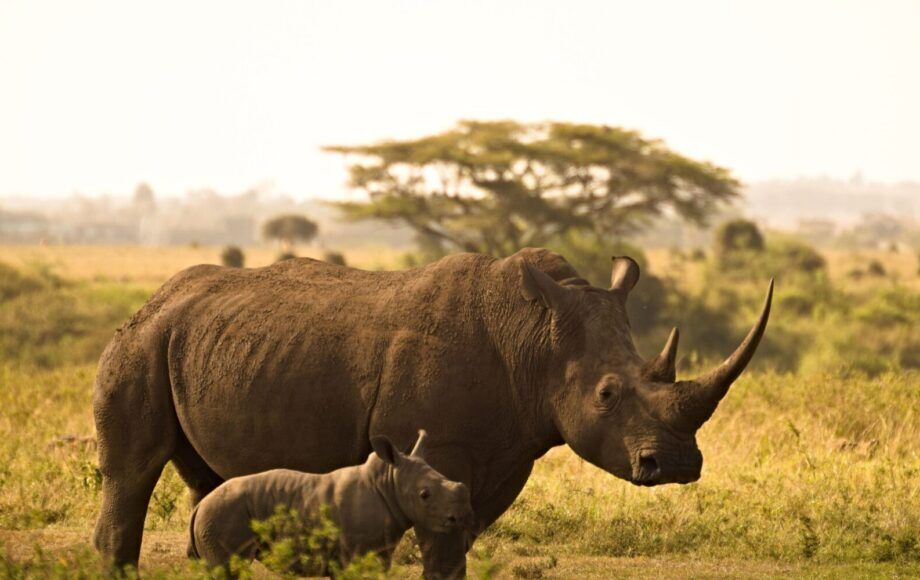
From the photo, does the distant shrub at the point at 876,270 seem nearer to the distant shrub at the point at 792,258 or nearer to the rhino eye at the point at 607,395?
the distant shrub at the point at 792,258

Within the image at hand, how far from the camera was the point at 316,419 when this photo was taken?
7.37 m

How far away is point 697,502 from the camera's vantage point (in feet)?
34.2

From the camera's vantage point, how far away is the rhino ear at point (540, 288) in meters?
7.32

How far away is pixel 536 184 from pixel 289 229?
2631 centimetres

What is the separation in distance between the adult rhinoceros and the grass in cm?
56

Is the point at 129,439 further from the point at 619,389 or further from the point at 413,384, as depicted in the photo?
the point at 619,389

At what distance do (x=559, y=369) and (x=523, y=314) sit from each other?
0.33 meters

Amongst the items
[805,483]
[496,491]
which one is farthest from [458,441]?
[805,483]

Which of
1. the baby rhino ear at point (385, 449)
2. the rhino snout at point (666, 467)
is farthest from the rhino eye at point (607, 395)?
the baby rhino ear at point (385, 449)

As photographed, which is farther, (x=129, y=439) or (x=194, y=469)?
(x=194, y=469)

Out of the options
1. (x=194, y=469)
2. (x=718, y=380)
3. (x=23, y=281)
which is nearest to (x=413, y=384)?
(x=718, y=380)

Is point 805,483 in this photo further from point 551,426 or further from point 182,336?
point 182,336

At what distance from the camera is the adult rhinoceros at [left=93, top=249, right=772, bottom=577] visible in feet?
22.9

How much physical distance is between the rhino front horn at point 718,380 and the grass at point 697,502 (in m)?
1.12
